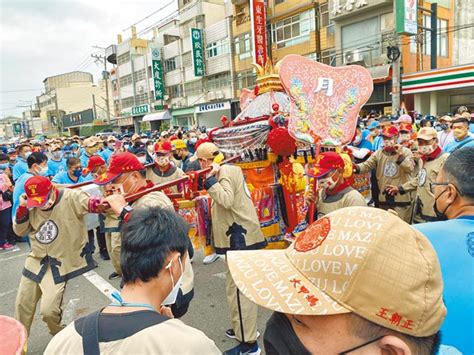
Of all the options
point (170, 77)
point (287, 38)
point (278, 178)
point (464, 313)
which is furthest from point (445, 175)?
point (170, 77)

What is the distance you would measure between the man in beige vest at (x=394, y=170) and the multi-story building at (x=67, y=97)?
65.2 meters

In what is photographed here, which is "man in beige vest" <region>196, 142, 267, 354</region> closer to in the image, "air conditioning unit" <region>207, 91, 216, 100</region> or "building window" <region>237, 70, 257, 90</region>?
"building window" <region>237, 70, 257, 90</region>

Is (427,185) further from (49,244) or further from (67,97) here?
(67,97)

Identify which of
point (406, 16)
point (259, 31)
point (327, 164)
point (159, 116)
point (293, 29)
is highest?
point (293, 29)

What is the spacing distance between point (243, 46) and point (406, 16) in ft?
48.7

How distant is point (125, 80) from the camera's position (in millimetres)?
44562

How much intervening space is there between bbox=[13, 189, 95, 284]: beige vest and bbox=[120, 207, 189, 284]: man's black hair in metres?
2.02

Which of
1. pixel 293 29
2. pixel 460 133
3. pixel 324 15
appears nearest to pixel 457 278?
pixel 460 133

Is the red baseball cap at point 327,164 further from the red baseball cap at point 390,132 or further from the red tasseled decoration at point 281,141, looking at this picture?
the red baseball cap at point 390,132

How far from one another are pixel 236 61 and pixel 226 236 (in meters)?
27.7

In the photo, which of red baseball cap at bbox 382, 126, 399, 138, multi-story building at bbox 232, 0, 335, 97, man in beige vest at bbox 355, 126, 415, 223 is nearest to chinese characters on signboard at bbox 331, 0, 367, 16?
multi-story building at bbox 232, 0, 335, 97

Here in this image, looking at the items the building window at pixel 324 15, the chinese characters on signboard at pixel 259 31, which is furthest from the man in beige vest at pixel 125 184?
the building window at pixel 324 15

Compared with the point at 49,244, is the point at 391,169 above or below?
above

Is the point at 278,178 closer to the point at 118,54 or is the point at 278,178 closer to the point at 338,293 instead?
the point at 338,293
